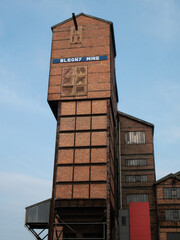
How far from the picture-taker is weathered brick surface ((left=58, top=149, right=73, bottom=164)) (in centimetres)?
2744

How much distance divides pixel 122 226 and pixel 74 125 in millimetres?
13947

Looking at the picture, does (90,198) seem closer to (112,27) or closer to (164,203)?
(164,203)

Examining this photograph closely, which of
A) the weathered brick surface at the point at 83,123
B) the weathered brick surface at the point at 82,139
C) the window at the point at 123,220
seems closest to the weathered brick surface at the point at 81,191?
the weathered brick surface at the point at 82,139

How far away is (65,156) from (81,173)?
6.92 ft

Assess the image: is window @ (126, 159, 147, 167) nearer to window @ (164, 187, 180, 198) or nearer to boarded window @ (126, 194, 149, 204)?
boarded window @ (126, 194, 149, 204)

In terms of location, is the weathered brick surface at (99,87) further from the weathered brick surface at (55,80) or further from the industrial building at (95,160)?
the weathered brick surface at (55,80)

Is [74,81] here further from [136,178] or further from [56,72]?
[136,178]

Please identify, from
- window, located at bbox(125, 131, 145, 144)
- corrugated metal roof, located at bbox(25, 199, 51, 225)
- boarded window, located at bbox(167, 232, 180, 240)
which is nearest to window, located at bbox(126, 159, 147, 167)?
window, located at bbox(125, 131, 145, 144)

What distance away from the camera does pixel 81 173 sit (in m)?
26.9

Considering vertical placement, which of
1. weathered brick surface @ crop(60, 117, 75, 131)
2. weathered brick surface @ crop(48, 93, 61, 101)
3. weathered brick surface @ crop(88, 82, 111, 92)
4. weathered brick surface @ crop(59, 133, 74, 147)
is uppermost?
weathered brick surface @ crop(88, 82, 111, 92)

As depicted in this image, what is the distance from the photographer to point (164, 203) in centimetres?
3494

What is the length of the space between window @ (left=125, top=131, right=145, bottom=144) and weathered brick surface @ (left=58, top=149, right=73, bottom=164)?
44.7 feet

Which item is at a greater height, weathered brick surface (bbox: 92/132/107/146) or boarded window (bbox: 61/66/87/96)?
boarded window (bbox: 61/66/87/96)

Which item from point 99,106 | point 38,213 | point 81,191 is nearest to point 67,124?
point 99,106
